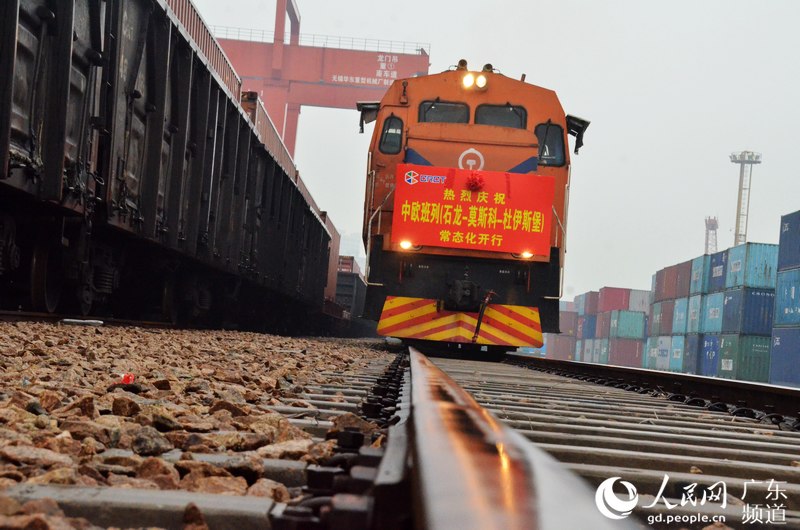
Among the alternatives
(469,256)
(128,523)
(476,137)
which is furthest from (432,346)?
(128,523)

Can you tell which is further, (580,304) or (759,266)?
(580,304)

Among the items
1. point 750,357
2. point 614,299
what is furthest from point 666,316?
point 614,299

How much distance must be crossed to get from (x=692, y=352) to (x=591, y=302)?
59.6 ft

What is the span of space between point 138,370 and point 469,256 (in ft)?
18.1

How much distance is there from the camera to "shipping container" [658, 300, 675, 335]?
32466 millimetres

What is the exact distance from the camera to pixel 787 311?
68.4 feet

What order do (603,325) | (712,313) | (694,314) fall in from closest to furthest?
(712,313) → (694,314) → (603,325)

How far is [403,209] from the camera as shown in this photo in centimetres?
880

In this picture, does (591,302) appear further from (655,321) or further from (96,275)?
(96,275)

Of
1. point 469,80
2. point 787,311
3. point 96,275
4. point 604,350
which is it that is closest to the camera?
point 96,275

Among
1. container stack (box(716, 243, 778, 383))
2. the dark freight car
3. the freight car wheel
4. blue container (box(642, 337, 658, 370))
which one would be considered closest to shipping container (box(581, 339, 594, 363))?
blue container (box(642, 337, 658, 370))

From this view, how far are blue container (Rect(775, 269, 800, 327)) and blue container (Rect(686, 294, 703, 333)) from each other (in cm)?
759

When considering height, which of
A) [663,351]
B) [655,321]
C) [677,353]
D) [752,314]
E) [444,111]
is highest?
[444,111]

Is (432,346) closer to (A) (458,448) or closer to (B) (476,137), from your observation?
(B) (476,137)
